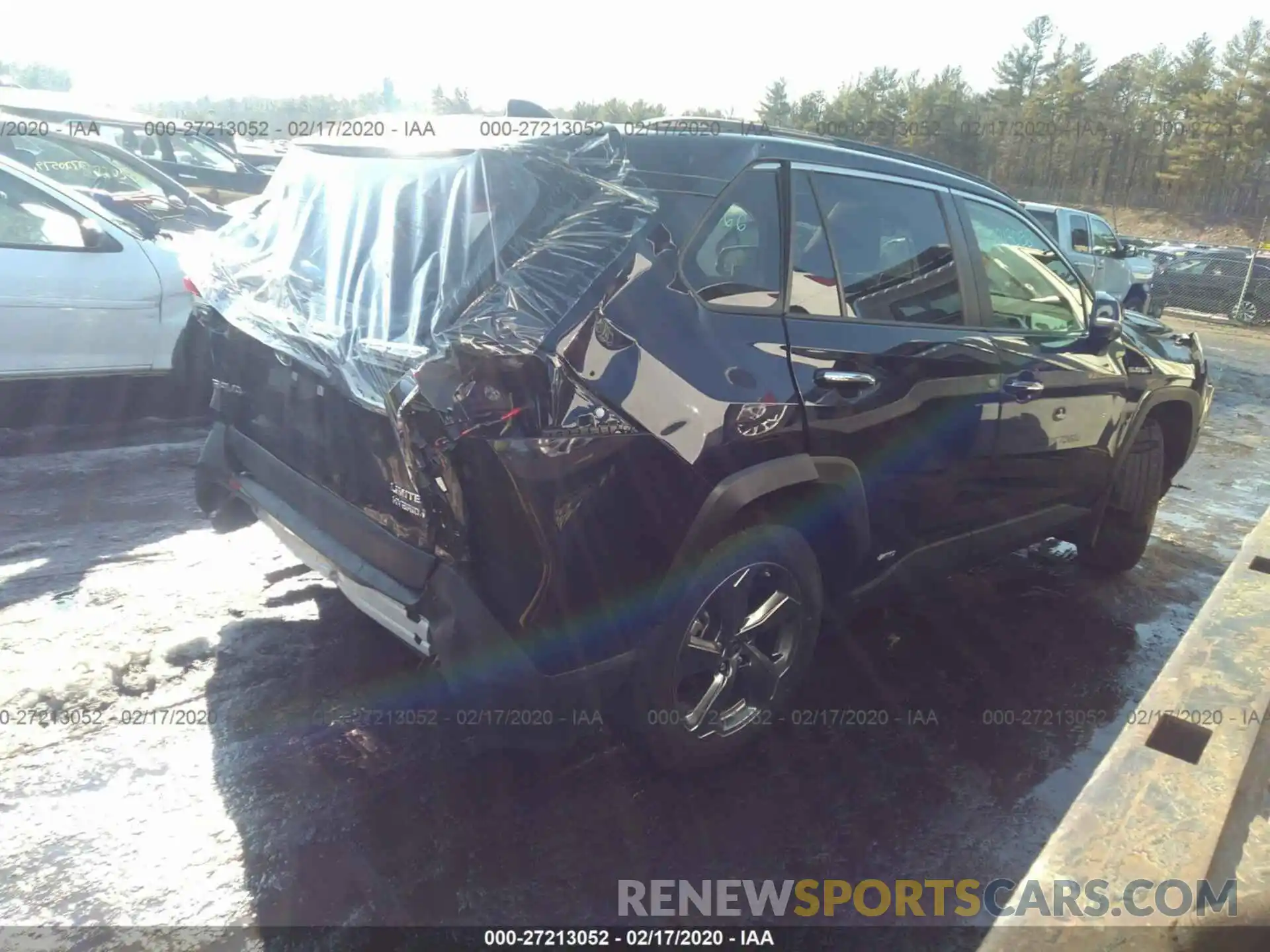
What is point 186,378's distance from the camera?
3.98 meters

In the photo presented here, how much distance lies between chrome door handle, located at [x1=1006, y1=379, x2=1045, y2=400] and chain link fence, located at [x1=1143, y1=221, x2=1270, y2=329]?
17037 millimetres

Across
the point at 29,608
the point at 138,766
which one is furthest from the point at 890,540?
the point at 29,608

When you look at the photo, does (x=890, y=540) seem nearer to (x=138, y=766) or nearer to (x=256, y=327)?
(x=256, y=327)

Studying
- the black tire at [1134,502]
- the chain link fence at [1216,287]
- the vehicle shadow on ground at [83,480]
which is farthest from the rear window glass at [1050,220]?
the vehicle shadow on ground at [83,480]

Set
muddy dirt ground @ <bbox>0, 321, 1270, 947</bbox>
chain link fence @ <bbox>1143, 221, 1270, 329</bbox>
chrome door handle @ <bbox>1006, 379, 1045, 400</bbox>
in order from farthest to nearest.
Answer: chain link fence @ <bbox>1143, 221, 1270, 329</bbox>
chrome door handle @ <bbox>1006, 379, 1045, 400</bbox>
muddy dirt ground @ <bbox>0, 321, 1270, 947</bbox>

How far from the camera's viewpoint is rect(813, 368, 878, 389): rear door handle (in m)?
2.89

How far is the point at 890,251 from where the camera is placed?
3.32 m

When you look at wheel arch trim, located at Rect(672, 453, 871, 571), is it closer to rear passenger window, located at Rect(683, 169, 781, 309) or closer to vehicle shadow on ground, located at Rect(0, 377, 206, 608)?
rear passenger window, located at Rect(683, 169, 781, 309)

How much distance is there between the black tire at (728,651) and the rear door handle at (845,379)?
479 millimetres

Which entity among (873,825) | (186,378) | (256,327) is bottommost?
(873,825)

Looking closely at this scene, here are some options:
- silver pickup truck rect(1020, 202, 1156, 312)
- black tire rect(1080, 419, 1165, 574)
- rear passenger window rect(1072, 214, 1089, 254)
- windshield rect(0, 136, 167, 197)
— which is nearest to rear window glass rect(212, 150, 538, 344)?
black tire rect(1080, 419, 1165, 574)

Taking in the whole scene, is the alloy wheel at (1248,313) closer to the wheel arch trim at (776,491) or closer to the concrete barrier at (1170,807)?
the concrete barrier at (1170,807)

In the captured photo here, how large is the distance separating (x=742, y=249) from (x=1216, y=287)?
20.8 meters

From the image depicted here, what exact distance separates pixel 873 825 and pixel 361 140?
9.16 feet
